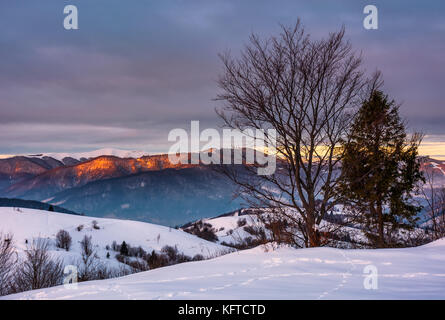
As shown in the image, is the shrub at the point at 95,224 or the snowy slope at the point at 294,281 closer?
the snowy slope at the point at 294,281

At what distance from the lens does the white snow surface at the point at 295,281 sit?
13.9ft

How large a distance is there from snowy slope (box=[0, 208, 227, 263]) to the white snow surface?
369 feet

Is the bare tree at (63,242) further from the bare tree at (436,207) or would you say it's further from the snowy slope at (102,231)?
Result: the bare tree at (436,207)

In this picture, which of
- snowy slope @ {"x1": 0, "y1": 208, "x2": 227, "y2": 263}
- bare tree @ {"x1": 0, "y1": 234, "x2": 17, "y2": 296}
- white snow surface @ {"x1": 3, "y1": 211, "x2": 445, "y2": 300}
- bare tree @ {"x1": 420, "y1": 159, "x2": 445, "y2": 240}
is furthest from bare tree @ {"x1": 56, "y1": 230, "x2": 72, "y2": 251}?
white snow surface @ {"x1": 3, "y1": 211, "x2": 445, "y2": 300}

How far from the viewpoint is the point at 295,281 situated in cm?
494

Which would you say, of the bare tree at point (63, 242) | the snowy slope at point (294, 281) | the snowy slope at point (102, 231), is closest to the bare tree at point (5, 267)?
the snowy slope at point (294, 281)

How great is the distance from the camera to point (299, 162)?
11.7 meters

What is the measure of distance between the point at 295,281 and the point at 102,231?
154475 millimetres

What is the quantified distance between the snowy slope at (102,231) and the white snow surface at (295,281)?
11242 centimetres

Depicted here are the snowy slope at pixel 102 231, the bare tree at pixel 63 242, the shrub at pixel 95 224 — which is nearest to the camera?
the bare tree at pixel 63 242

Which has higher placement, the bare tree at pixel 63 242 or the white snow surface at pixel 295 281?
the white snow surface at pixel 295 281
